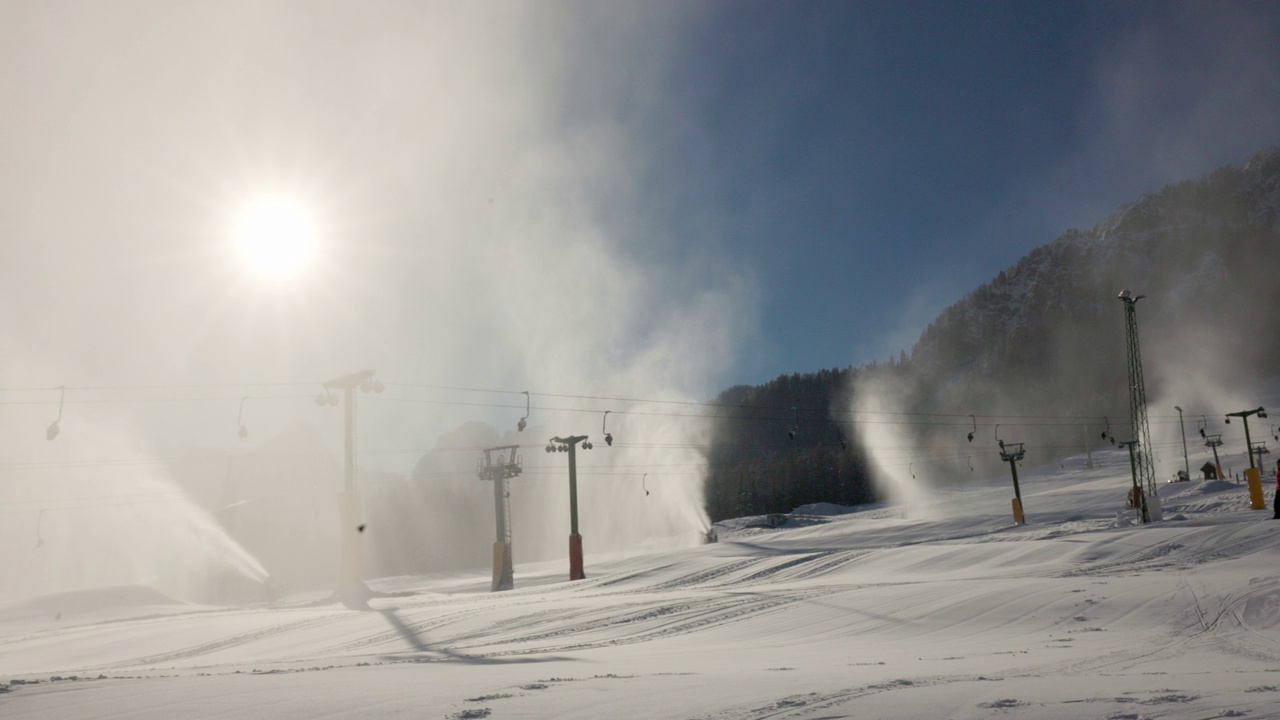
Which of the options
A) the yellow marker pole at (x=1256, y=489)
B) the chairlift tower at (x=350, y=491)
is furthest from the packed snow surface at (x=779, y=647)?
the yellow marker pole at (x=1256, y=489)

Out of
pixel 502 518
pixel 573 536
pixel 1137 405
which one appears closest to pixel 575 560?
pixel 573 536

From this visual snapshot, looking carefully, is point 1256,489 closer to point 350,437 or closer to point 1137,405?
point 1137,405

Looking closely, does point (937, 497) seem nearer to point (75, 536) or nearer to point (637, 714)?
point (75, 536)

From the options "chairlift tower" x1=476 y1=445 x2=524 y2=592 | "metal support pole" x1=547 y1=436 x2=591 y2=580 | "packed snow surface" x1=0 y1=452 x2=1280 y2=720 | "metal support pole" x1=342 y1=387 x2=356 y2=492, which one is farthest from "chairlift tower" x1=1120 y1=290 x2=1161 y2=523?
"metal support pole" x1=342 y1=387 x2=356 y2=492

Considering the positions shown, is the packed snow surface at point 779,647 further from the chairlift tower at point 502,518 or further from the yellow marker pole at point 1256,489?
the yellow marker pole at point 1256,489

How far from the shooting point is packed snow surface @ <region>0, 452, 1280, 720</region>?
7.26 meters

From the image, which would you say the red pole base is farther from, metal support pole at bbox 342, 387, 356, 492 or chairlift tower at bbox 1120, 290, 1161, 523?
chairlift tower at bbox 1120, 290, 1161, 523

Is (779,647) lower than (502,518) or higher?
lower

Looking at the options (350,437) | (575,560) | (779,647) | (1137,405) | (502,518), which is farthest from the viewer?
(502,518)

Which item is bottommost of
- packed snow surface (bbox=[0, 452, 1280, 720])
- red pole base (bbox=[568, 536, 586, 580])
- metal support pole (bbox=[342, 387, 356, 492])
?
red pole base (bbox=[568, 536, 586, 580])

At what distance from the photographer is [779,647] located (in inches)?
560

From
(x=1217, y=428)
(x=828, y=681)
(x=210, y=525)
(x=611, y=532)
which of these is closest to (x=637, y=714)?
(x=828, y=681)

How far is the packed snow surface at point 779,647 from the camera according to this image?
7.26 metres

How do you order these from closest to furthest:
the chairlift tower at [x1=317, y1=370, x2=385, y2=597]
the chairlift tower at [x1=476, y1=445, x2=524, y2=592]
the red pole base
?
the chairlift tower at [x1=317, y1=370, x2=385, y2=597] < the chairlift tower at [x1=476, y1=445, x2=524, y2=592] < the red pole base
